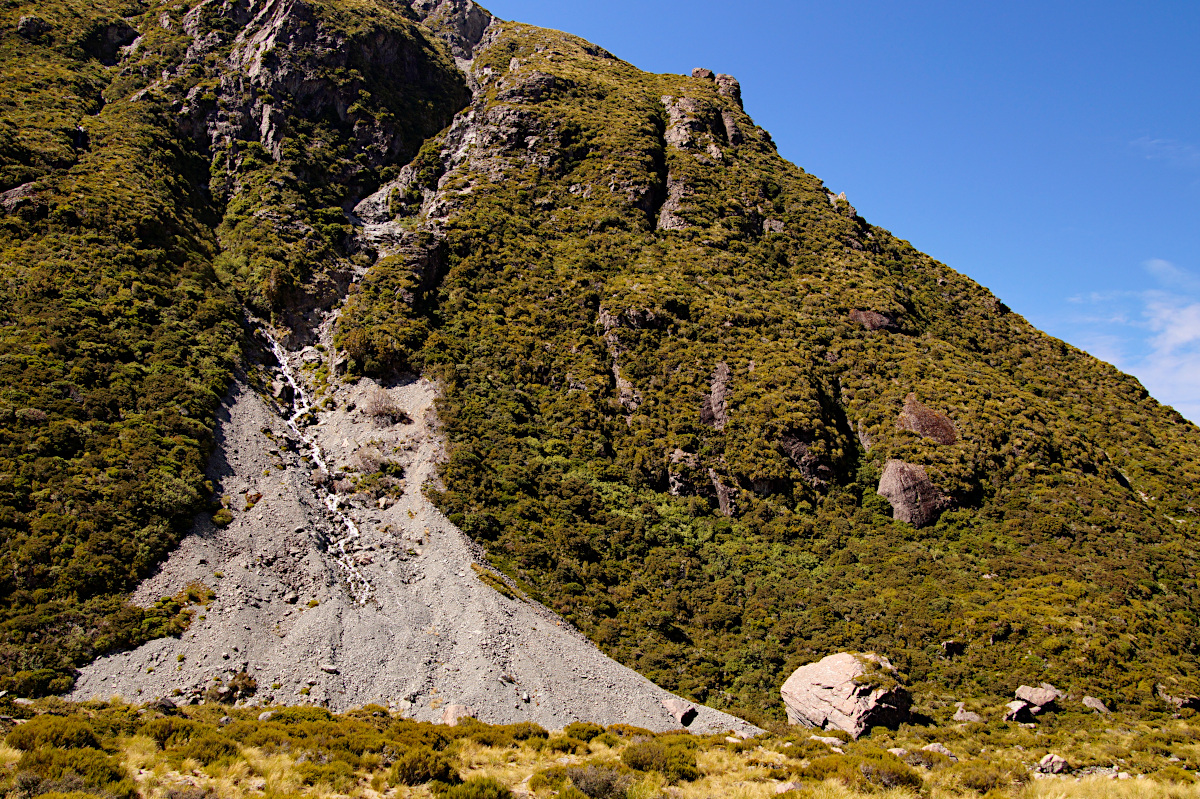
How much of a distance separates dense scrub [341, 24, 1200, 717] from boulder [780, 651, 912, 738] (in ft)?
7.62

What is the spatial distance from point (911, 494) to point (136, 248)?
2787 inches

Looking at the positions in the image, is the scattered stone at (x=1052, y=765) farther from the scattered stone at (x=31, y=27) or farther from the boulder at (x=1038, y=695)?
the scattered stone at (x=31, y=27)

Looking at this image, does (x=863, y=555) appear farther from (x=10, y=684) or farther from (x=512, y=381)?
(x=10, y=684)

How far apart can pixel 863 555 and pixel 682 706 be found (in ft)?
64.1

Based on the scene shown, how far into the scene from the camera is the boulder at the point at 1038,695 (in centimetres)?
2811

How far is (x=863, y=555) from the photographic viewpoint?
41.7 meters

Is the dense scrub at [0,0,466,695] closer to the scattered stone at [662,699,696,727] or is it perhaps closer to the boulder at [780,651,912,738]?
the scattered stone at [662,699,696,727]

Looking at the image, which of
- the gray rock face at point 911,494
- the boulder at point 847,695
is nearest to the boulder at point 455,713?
the boulder at point 847,695

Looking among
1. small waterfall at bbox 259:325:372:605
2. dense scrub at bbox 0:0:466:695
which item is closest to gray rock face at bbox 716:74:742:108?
dense scrub at bbox 0:0:466:695

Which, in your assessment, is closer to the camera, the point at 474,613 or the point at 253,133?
the point at 474,613

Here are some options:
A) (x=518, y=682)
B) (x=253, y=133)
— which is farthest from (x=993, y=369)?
(x=253, y=133)

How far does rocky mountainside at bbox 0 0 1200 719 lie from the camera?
32312mm

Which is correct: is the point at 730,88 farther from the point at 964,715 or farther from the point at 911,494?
the point at 964,715

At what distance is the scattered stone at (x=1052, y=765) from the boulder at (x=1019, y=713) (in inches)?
247
